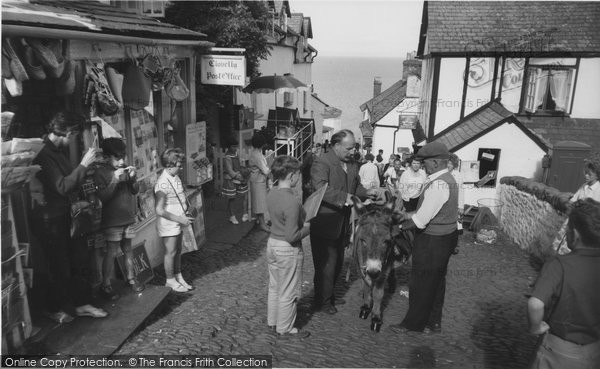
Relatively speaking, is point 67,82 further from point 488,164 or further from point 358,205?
point 488,164

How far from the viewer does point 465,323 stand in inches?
250

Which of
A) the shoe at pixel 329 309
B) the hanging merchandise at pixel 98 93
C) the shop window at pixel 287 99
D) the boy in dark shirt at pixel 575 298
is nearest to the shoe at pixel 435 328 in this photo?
the shoe at pixel 329 309

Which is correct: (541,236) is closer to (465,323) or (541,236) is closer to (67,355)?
(465,323)

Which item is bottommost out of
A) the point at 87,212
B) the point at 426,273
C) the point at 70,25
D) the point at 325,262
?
the point at 325,262

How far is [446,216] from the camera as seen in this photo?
5332mm

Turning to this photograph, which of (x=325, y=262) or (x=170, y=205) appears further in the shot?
(x=170, y=205)

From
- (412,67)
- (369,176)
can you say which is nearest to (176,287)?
(369,176)

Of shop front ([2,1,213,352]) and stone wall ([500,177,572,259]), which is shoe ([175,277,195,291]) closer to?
shop front ([2,1,213,352])

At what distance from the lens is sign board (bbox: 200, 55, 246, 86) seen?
9398 millimetres

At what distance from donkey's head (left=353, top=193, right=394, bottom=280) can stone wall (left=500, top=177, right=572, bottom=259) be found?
4.57m

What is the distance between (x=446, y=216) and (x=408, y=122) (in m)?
16.6

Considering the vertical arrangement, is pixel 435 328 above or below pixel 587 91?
below

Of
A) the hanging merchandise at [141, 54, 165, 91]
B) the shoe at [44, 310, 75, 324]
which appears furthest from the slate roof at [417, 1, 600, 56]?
the shoe at [44, 310, 75, 324]

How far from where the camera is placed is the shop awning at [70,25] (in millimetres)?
4152
